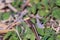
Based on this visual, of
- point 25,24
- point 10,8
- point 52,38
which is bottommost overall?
point 52,38

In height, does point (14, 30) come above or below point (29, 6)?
below

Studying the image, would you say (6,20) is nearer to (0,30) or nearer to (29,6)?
(0,30)

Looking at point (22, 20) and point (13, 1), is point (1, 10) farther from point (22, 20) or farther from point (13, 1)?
point (22, 20)

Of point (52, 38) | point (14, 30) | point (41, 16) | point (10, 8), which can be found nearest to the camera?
point (52, 38)

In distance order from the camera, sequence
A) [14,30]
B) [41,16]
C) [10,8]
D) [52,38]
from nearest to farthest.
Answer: [52,38] → [14,30] → [41,16] → [10,8]

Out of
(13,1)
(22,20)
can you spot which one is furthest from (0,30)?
(13,1)

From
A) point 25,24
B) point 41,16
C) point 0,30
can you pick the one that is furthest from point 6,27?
point 41,16

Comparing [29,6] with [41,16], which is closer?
[41,16]

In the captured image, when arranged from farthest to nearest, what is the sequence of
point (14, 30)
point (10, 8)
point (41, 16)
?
point (10, 8) < point (41, 16) < point (14, 30)

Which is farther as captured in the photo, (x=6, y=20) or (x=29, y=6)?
(x=29, y=6)
